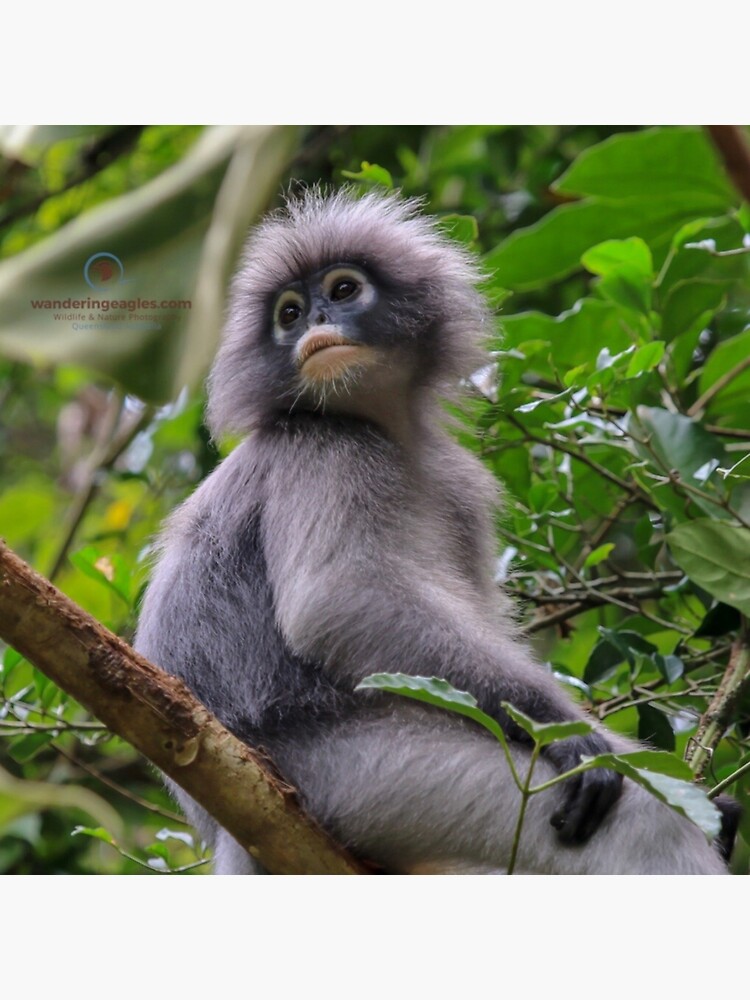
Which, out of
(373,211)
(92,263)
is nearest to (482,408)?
(373,211)

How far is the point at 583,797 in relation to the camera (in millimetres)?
2840

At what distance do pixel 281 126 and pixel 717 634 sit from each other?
1.89m

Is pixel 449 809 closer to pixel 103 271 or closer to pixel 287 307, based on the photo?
pixel 287 307

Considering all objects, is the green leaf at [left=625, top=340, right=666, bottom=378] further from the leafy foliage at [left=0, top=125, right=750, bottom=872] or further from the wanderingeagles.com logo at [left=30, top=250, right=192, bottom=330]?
the wanderingeagles.com logo at [left=30, top=250, right=192, bottom=330]

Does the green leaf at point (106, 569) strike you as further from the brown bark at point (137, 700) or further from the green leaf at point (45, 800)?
the brown bark at point (137, 700)

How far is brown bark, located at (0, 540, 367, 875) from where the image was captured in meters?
2.51

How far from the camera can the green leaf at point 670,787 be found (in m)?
2.18

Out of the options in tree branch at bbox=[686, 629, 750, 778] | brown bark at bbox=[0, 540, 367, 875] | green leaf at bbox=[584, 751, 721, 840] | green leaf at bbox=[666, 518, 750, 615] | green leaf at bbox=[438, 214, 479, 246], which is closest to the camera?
green leaf at bbox=[584, 751, 721, 840]

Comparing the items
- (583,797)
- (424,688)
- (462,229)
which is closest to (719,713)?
(583,797)

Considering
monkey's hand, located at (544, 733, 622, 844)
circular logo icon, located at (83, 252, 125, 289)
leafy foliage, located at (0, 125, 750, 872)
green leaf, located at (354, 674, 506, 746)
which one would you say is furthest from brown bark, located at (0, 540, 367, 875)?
circular logo icon, located at (83, 252, 125, 289)

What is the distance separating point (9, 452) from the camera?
17.2 ft

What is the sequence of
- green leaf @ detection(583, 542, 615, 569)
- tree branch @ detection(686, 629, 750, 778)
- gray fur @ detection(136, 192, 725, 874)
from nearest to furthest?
1. gray fur @ detection(136, 192, 725, 874)
2. tree branch @ detection(686, 629, 750, 778)
3. green leaf @ detection(583, 542, 615, 569)

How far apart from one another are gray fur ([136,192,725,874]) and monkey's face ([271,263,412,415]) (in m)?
0.01

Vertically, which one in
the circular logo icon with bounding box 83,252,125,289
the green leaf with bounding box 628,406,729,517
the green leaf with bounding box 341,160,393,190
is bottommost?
the green leaf with bounding box 628,406,729,517
